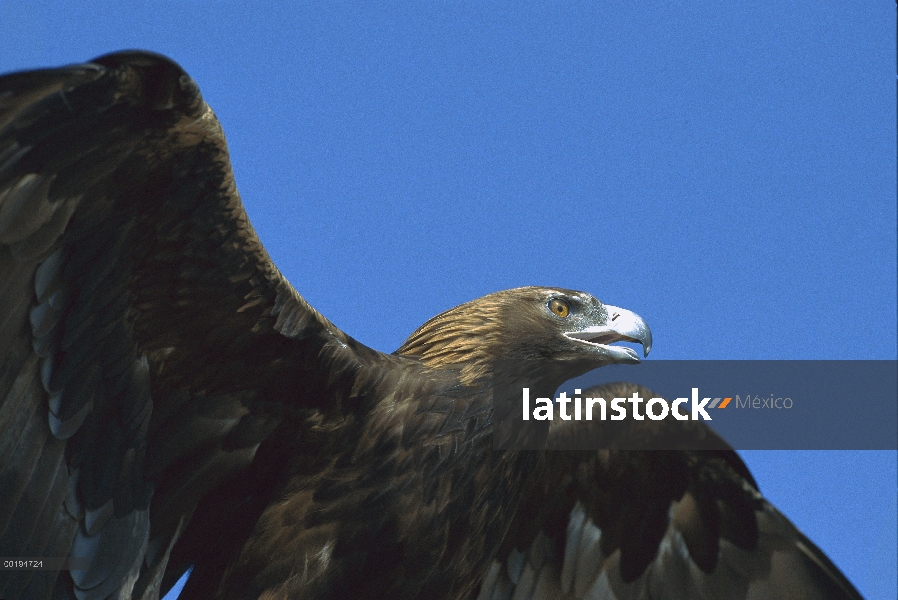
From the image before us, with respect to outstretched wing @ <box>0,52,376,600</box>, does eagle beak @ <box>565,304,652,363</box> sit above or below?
above

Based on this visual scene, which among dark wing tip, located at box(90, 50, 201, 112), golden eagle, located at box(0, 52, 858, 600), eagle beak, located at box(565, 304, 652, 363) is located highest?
eagle beak, located at box(565, 304, 652, 363)

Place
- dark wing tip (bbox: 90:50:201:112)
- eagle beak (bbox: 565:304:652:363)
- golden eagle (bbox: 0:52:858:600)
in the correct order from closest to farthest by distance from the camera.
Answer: dark wing tip (bbox: 90:50:201:112) → golden eagle (bbox: 0:52:858:600) → eagle beak (bbox: 565:304:652:363)

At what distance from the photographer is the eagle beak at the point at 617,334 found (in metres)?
5.63

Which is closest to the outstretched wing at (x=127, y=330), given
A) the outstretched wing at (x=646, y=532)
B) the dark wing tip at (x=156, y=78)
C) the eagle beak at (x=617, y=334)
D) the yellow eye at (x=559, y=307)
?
the dark wing tip at (x=156, y=78)

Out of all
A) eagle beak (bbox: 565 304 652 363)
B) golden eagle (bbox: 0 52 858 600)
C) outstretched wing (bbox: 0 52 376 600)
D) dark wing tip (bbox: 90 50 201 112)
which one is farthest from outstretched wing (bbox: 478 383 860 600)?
dark wing tip (bbox: 90 50 201 112)

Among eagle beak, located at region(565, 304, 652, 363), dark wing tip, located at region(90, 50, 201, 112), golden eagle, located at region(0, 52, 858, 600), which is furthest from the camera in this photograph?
eagle beak, located at region(565, 304, 652, 363)

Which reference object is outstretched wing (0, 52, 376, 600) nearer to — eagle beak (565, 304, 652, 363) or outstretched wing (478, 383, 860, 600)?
eagle beak (565, 304, 652, 363)

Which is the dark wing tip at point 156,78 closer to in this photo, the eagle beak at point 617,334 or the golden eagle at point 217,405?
the golden eagle at point 217,405

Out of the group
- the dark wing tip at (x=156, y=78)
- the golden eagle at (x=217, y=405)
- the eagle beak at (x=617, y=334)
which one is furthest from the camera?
the eagle beak at (x=617, y=334)

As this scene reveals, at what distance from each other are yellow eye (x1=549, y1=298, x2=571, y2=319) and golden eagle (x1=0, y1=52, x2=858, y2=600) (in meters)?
0.01

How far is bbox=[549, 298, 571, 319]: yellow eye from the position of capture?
571 centimetres

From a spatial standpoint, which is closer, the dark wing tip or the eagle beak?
the dark wing tip

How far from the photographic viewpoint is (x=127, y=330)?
4441mm

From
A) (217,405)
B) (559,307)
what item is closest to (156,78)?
(217,405)
